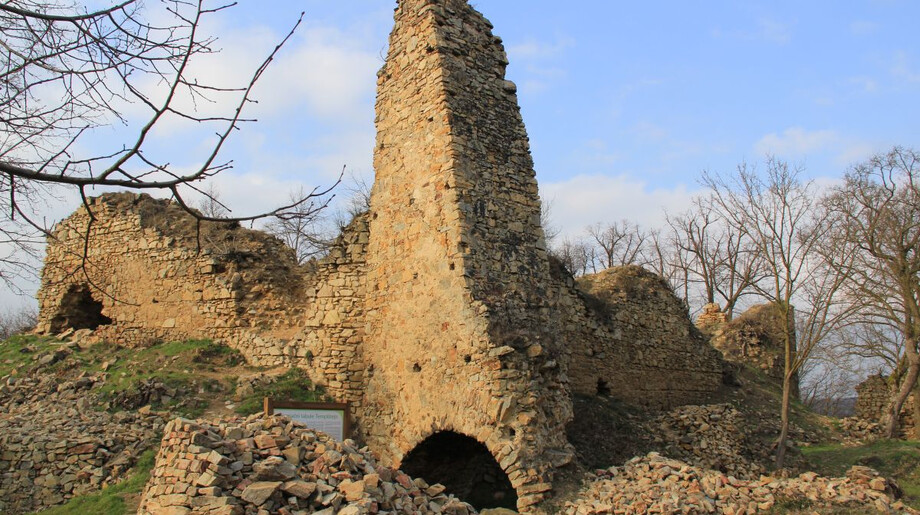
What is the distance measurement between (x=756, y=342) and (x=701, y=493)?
1571cm

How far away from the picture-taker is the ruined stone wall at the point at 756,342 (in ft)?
71.9

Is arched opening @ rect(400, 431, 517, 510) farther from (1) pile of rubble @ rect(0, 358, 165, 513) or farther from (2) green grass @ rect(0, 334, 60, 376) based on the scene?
(2) green grass @ rect(0, 334, 60, 376)

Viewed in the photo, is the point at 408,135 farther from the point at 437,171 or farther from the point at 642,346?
the point at 642,346

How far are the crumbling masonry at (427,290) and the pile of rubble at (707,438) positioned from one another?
1133 mm

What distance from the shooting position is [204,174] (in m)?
4.34

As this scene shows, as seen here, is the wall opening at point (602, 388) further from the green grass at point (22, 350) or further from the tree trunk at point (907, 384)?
the green grass at point (22, 350)

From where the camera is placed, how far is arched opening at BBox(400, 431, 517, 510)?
33.7 ft

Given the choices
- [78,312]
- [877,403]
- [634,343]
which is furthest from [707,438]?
[78,312]

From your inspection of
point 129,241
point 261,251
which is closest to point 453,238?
point 261,251

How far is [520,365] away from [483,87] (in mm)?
4538

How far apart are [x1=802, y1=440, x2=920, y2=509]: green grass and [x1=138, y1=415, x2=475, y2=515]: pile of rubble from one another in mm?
7628

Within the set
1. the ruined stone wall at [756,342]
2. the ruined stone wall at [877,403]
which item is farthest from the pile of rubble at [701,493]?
the ruined stone wall at [756,342]

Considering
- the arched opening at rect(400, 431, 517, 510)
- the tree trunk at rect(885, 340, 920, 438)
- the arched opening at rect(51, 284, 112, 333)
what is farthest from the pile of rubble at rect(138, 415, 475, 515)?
the tree trunk at rect(885, 340, 920, 438)

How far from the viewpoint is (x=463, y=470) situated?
10680 millimetres
